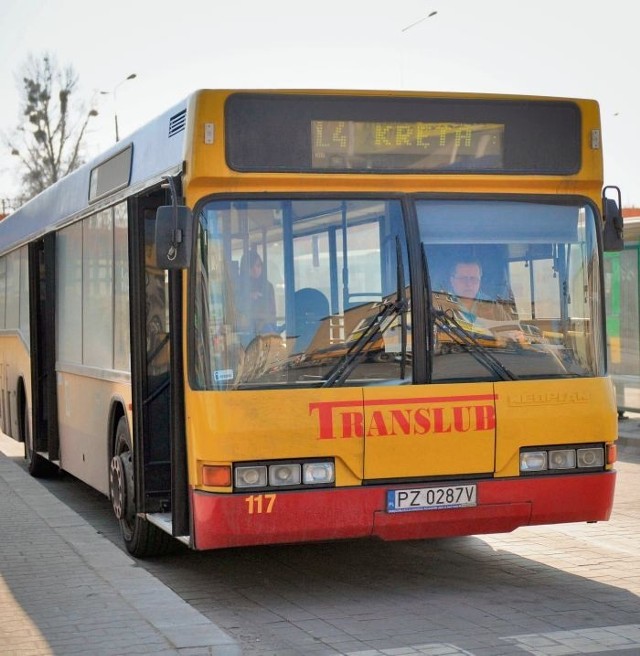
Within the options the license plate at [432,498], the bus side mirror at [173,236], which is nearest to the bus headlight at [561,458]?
the license plate at [432,498]

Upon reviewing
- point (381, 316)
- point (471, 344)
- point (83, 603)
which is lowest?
point (83, 603)

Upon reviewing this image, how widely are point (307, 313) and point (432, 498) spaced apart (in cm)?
129

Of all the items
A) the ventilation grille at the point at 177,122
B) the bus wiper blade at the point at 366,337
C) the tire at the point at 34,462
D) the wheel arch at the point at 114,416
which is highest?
the ventilation grille at the point at 177,122

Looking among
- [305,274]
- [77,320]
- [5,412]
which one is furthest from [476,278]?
[5,412]

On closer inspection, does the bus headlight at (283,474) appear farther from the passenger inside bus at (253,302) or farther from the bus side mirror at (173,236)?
the bus side mirror at (173,236)

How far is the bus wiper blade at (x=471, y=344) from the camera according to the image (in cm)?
827

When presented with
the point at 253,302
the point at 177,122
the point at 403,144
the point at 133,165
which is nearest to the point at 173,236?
the point at 253,302

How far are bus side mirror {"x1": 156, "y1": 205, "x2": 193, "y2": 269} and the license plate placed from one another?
1797 millimetres

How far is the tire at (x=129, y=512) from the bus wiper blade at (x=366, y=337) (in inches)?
87.4

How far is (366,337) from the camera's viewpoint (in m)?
8.14

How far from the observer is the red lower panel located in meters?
7.93

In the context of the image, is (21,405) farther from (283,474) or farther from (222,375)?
(283,474)

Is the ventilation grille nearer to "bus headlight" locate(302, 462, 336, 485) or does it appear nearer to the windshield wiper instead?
the windshield wiper

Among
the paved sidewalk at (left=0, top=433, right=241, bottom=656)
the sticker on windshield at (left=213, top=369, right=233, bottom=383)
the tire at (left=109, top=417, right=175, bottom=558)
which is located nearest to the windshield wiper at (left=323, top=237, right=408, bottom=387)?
the sticker on windshield at (left=213, top=369, right=233, bottom=383)
